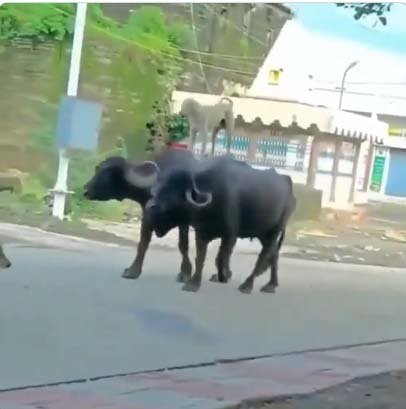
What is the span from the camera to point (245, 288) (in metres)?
10.2

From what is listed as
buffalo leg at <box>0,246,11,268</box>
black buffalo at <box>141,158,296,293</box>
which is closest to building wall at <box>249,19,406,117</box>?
black buffalo at <box>141,158,296,293</box>

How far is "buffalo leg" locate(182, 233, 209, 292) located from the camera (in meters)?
9.97

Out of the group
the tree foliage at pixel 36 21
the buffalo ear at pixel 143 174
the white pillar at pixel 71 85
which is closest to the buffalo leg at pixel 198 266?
the buffalo ear at pixel 143 174

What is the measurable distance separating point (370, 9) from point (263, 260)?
2181 millimetres

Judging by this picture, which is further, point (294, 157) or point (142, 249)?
point (294, 157)

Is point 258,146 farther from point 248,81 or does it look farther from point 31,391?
point 31,391

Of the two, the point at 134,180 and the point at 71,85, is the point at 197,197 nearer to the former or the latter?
the point at 134,180

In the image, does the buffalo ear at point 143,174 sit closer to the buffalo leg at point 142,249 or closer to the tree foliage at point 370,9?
the buffalo leg at point 142,249

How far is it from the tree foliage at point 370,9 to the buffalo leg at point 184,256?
2166mm

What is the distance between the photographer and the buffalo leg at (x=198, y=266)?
32.7ft

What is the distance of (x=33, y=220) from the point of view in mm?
9617

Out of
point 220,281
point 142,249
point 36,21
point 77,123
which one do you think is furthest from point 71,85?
point 220,281

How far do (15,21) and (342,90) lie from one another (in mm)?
2669

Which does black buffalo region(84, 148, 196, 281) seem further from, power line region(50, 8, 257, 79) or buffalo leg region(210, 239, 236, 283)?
power line region(50, 8, 257, 79)
